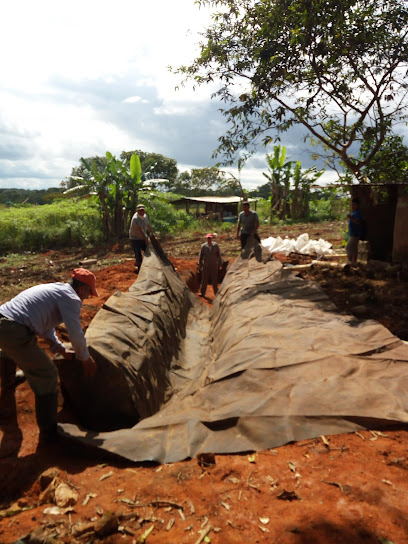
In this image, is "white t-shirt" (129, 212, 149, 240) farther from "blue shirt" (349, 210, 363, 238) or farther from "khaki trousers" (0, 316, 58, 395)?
"khaki trousers" (0, 316, 58, 395)

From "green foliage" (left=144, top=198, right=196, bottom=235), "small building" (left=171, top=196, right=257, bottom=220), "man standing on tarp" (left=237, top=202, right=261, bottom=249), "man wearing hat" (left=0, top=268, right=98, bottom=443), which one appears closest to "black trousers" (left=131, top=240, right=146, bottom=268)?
"man standing on tarp" (left=237, top=202, right=261, bottom=249)

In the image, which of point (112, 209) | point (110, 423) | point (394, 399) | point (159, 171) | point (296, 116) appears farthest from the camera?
point (159, 171)

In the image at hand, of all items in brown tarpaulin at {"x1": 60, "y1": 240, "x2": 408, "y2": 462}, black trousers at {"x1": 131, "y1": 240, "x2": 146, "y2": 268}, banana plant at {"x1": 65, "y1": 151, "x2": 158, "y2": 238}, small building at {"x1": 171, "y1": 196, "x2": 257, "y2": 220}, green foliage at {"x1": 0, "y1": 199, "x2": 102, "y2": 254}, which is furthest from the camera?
small building at {"x1": 171, "y1": 196, "x2": 257, "y2": 220}

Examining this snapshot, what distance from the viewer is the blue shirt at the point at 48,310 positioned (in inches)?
106

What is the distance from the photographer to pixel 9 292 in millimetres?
8070

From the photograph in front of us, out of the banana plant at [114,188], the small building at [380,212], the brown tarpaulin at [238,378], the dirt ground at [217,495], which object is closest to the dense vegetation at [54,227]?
the banana plant at [114,188]

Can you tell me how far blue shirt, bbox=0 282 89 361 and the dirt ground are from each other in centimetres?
82

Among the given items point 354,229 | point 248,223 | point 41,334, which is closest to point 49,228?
point 248,223

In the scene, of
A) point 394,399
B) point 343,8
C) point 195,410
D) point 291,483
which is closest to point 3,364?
point 195,410

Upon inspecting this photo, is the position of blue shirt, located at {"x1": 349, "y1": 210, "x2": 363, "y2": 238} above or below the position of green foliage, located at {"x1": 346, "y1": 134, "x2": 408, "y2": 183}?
below

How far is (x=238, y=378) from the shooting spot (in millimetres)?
3076

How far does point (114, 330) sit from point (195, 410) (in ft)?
4.09

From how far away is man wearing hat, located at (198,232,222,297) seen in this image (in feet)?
25.7

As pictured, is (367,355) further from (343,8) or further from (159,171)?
(159,171)
